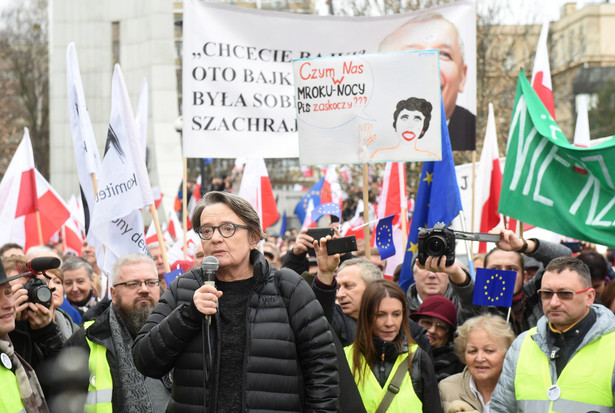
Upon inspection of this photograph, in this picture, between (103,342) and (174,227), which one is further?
(174,227)

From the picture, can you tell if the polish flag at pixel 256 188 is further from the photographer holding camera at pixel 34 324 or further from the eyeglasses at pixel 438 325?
the photographer holding camera at pixel 34 324

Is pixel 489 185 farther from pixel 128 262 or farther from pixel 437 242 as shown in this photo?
pixel 128 262

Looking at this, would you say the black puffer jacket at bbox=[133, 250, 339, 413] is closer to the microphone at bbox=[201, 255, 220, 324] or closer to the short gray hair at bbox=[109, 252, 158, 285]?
the microphone at bbox=[201, 255, 220, 324]

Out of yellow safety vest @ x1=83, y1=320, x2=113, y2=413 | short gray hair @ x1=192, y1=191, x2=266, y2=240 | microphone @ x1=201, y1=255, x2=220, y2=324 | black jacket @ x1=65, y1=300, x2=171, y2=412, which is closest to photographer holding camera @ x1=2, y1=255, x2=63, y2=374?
black jacket @ x1=65, y1=300, x2=171, y2=412

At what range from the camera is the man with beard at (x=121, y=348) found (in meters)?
5.08

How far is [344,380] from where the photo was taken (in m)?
4.54

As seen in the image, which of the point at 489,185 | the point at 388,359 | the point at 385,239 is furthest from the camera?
the point at 489,185

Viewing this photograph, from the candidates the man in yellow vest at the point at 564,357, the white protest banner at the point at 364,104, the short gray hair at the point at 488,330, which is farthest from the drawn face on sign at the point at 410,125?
the man in yellow vest at the point at 564,357

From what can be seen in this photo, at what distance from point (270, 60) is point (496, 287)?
13.7 feet

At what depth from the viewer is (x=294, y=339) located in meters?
4.16

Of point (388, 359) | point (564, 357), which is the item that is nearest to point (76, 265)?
point (388, 359)

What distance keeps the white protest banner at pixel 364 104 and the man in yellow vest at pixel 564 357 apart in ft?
8.84

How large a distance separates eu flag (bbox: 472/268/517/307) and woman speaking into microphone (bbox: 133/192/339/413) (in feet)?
6.58

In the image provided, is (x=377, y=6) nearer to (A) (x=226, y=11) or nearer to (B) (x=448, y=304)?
(A) (x=226, y=11)
